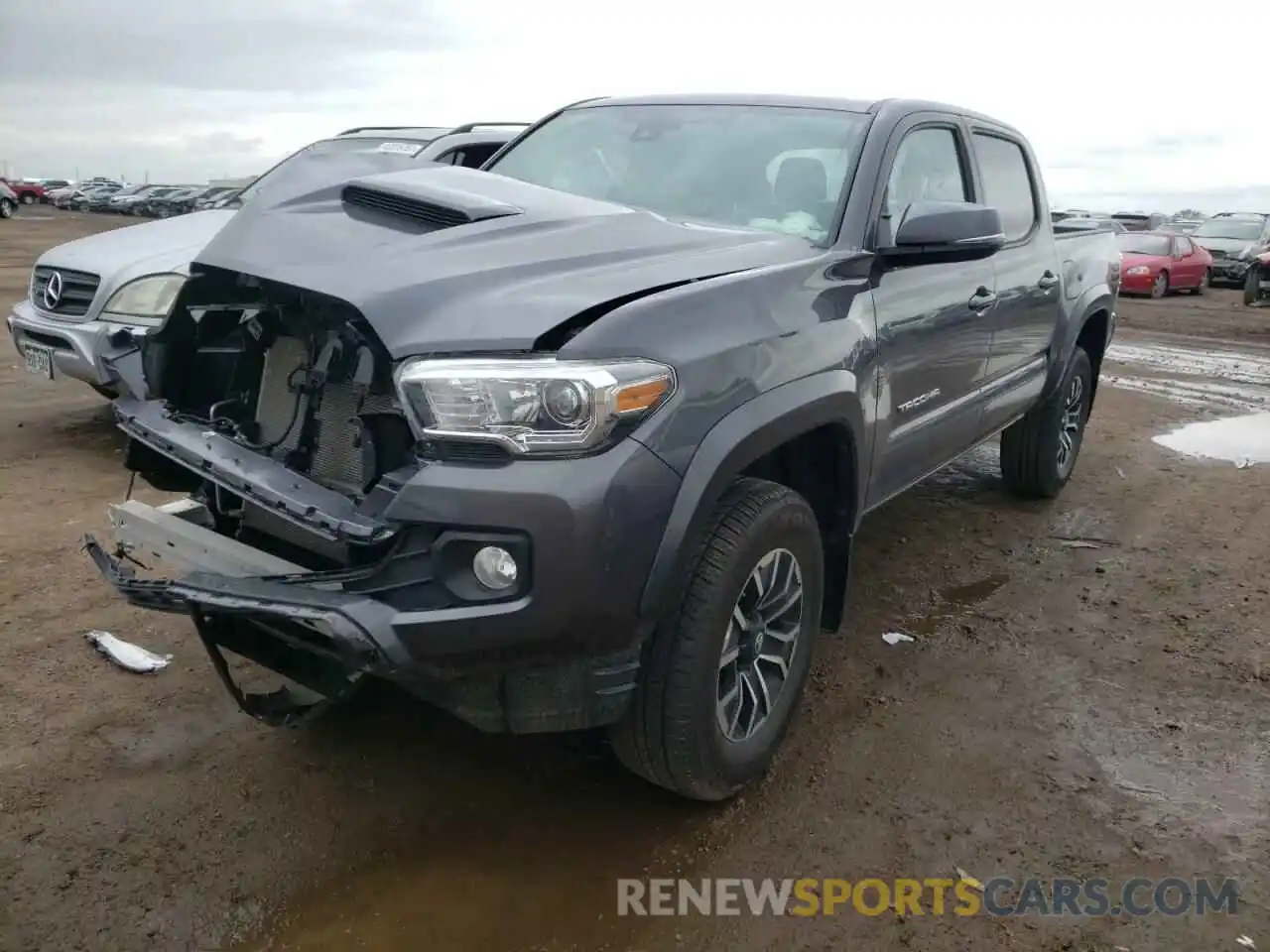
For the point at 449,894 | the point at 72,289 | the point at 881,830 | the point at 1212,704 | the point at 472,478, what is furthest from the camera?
the point at 72,289

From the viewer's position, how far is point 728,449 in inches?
97.1

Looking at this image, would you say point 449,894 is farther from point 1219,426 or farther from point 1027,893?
point 1219,426

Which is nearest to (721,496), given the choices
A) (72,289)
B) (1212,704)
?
(1212,704)

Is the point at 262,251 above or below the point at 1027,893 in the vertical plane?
above

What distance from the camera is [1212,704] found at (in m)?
3.66

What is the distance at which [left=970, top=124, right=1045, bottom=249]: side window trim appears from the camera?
4.49 metres

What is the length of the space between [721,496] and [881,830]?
1041mm

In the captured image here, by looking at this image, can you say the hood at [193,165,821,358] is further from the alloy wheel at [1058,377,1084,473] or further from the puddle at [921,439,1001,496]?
the puddle at [921,439,1001,496]

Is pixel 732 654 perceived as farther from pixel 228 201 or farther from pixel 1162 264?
pixel 1162 264

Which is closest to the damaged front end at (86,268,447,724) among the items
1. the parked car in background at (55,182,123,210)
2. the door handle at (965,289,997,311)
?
the door handle at (965,289,997,311)

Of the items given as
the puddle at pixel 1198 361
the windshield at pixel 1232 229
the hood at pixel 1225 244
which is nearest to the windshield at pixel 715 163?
the puddle at pixel 1198 361

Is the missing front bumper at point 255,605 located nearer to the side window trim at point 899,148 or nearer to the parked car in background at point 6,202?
the side window trim at point 899,148

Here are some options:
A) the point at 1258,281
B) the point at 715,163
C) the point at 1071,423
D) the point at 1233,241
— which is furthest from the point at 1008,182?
the point at 1233,241

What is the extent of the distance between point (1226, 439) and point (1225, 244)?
18.2 meters
